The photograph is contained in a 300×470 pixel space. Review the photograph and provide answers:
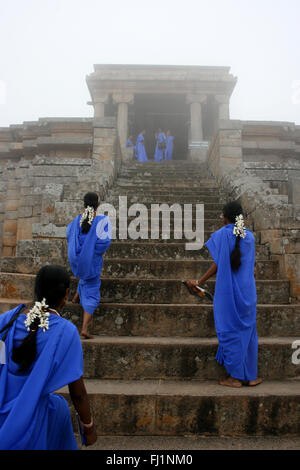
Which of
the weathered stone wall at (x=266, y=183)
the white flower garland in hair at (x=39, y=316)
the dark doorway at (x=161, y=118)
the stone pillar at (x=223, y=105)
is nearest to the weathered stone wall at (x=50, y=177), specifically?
the weathered stone wall at (x=266, y=183)

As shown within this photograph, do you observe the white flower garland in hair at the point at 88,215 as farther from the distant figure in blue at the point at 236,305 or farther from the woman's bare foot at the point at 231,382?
the woman's bare foot at the point at 231,382

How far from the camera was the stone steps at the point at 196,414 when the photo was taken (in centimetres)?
278

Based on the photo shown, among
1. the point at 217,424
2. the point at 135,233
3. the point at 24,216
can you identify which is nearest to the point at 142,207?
the point at 135,233

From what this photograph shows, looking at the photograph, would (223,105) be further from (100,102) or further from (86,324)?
(86,324)

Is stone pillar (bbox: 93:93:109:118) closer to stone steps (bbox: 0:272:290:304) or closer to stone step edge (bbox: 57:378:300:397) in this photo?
stone steps (bbox: 0:272:290:304)

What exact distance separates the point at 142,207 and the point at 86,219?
9.06 ft

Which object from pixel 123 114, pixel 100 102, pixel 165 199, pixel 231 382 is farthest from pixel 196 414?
pixel 100 102

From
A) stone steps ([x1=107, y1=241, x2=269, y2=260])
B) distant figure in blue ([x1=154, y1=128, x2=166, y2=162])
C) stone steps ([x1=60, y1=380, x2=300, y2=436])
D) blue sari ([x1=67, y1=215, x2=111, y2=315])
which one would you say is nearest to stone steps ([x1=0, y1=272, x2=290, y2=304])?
blue sari ([x1=67, y1=215, x2=111, y2=315])

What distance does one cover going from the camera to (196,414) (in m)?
2.79

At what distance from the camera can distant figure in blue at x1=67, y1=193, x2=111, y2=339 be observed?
147 inches

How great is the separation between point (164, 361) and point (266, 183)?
4.74 meters

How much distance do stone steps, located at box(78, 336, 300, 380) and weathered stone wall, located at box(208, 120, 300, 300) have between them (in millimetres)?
1272
